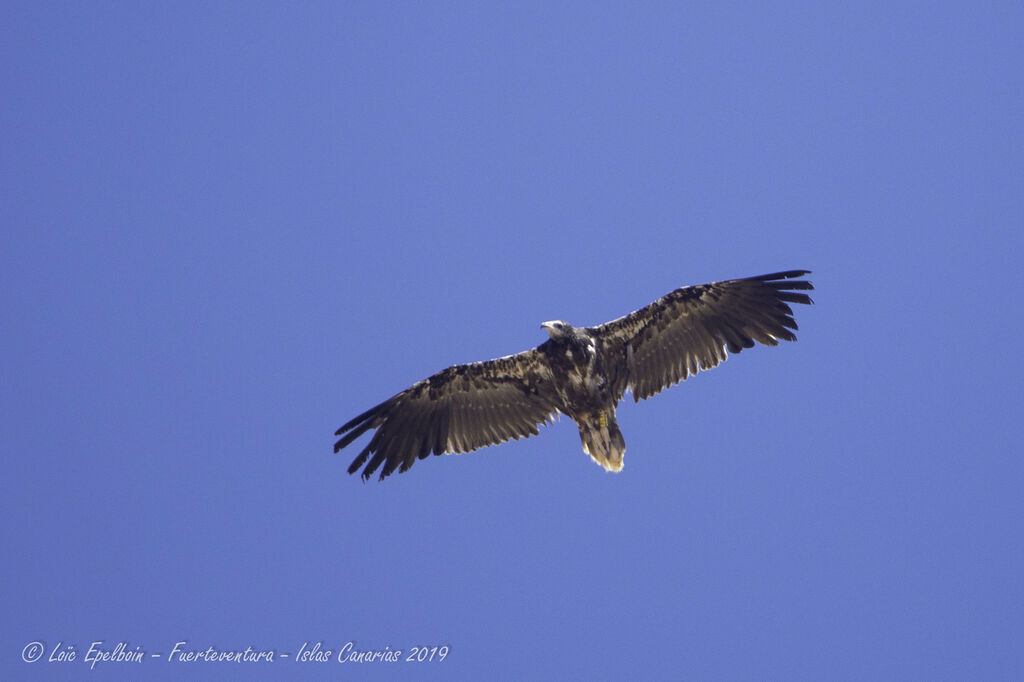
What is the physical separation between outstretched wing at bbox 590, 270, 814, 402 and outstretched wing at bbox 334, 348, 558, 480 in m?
1.45

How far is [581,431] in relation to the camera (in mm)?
20125

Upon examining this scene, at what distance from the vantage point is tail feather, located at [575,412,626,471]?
64.8ft

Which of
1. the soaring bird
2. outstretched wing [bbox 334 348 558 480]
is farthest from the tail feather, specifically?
outstretched wing [bbox 334 348 558 480]

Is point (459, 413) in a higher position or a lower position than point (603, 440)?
higher

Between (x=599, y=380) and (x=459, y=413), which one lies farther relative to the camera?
(x=459, y=413)

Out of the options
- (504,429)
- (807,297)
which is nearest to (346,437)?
(504,429)

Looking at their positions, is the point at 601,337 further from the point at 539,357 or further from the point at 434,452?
the point at 434,452

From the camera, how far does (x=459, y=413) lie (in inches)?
806

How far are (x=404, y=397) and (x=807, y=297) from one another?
7.37 meters

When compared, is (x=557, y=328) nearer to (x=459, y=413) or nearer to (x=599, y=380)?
(x=599, y=380)

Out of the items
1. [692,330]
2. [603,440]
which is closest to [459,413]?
[603,440]

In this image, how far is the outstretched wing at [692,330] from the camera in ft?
65.0

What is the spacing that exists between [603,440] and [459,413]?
2.69m

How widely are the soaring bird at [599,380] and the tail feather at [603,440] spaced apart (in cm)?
2
